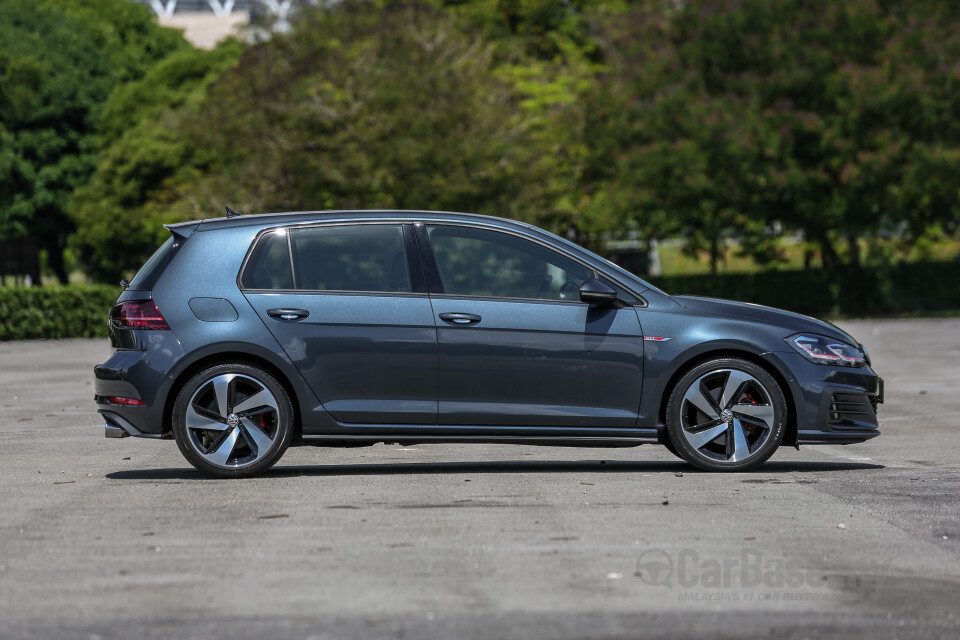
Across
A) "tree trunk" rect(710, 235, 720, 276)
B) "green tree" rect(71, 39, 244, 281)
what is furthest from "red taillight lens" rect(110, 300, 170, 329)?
"green tree" rect(71, 39, 244, 281)

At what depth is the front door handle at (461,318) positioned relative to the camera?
8641 millimetres

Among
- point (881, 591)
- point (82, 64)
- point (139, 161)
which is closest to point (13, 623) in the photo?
point (881, 591)

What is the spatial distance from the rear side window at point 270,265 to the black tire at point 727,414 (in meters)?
2.51

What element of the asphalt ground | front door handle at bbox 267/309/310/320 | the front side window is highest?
the front side window

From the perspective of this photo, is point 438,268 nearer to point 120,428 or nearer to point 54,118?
point 120,428

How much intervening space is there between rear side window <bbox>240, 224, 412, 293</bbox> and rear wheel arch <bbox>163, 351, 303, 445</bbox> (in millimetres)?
443

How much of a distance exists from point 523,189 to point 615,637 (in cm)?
3804

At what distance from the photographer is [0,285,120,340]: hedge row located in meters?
33.0

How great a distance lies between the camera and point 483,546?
6.30 m

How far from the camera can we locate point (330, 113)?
40812 millimetres

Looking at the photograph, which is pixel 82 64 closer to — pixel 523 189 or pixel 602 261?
pixel 523 189

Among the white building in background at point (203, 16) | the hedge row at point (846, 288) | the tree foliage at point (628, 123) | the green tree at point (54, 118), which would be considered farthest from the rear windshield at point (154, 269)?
the white building in background at point (203, 16)

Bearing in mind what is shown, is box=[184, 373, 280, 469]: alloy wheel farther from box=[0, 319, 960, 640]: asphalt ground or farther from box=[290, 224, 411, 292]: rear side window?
box=[290, 224, 411, 292]: rear side window

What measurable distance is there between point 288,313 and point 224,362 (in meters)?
0.50
